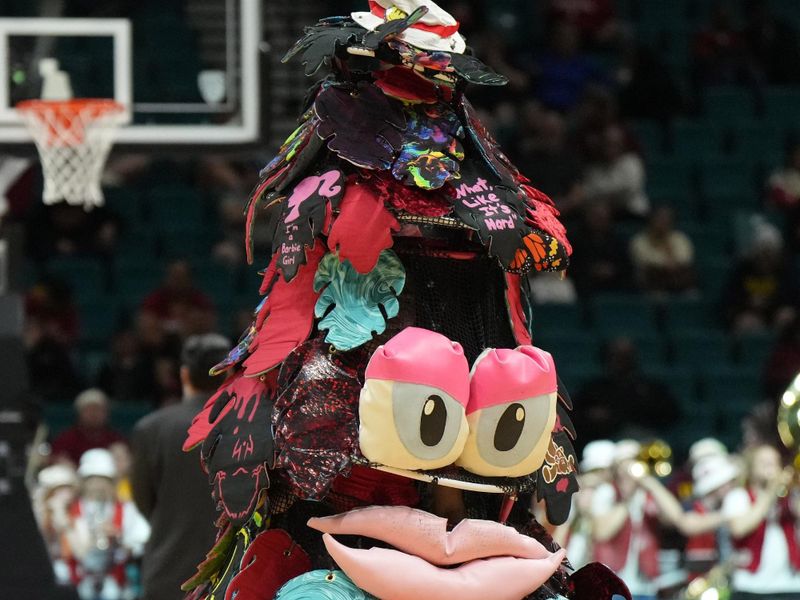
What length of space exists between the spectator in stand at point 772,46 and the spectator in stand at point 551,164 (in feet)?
6.42

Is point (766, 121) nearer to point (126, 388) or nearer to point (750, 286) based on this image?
point (750, 286)

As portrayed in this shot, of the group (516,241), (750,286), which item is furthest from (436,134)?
(750,286)

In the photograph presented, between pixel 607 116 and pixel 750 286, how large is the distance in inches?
63.4

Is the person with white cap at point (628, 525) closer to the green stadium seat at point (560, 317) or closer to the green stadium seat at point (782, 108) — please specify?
the green stadium seat at point (560, 317)

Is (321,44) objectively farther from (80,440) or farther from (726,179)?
(726,179)

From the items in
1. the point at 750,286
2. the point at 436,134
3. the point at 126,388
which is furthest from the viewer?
the point at 750,286

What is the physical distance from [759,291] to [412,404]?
9112 mm

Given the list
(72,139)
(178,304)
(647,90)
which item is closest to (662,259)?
(647,90)

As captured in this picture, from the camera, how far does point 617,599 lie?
10.4 feet

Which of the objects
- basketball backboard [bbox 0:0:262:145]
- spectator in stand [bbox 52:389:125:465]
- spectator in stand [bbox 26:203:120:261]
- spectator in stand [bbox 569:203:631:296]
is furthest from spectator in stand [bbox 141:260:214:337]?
basketball backboard [bbox 0:0:262:145]

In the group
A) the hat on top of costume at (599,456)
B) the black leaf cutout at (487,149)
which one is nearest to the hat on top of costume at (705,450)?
the hat on top of costume at (599,456)

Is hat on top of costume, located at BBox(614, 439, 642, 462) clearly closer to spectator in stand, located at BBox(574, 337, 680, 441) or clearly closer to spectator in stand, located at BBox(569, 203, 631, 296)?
spectator in stand, located at BBox(574, 337, 680, 441)

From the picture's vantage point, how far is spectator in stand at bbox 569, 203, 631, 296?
11.6 metres

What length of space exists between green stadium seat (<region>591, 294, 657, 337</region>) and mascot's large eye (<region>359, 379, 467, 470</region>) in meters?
8.54
